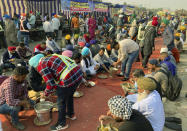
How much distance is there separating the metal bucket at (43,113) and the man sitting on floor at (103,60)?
2.90m

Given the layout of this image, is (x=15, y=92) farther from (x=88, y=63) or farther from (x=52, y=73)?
(x=88, y=63)

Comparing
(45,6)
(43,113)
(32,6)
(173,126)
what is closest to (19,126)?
(43,113)

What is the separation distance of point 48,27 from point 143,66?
623cm

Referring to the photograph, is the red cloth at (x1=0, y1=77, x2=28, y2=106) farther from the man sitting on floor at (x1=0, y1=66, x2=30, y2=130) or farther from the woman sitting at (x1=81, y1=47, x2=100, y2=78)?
the woman sitting at (x1=81, y1=47, x2=100, y2=78)

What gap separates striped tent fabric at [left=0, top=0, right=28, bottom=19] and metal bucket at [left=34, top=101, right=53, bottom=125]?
28.8ft

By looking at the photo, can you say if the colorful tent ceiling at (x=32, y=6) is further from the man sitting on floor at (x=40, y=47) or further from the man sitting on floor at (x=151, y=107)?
the man sitting on floor at (x=151, y=107)

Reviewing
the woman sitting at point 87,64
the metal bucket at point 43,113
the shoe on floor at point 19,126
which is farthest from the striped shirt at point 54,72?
the woman sitting at point 87,64

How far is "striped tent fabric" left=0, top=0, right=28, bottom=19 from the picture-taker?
385 inches

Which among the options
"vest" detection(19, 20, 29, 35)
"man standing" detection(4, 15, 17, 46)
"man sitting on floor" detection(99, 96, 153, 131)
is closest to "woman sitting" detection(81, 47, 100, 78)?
"man sitting on floor" detection(99, 96, 153, 131)

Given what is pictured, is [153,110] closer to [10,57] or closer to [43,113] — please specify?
[43,113]

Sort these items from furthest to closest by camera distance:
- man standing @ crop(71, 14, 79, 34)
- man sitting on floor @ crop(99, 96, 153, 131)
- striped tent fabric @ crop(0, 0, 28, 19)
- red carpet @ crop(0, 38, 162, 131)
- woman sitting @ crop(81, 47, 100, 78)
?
man standing @ crop(71, 14, 79, 34)
striped tent fabric @ crop(0, 0, 28, 19)
woman sitting @ crop(81, 47, 100, 78)
red carpet @ crop(0, 38, 162, 131)
man sitting on floor @ crop(99, 96, 153, 131)

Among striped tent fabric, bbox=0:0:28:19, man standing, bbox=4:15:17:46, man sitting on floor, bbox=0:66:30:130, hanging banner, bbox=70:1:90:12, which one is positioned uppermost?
hanging banner, bbox=70:1:90:12

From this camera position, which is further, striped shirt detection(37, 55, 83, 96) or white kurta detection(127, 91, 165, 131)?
striped shirt detection(37, 55, 83, 96)

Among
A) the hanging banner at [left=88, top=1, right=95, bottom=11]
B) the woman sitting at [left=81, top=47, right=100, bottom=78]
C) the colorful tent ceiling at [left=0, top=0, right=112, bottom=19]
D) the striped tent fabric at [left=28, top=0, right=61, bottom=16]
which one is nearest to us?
the woman sitting at [left=81, top=47, right=100, bottom=78]
